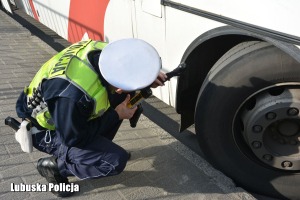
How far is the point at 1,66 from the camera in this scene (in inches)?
175

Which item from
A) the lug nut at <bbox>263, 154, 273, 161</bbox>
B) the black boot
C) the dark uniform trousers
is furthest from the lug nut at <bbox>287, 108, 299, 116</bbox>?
the black boot

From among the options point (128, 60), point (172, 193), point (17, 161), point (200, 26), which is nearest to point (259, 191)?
point (172, 193)

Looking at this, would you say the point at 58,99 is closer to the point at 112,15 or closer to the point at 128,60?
the point at 128,60

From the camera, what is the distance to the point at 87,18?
11.2 ft

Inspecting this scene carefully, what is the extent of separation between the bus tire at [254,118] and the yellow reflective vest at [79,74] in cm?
66

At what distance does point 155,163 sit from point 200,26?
1058mm

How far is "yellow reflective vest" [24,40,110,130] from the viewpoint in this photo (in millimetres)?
1913

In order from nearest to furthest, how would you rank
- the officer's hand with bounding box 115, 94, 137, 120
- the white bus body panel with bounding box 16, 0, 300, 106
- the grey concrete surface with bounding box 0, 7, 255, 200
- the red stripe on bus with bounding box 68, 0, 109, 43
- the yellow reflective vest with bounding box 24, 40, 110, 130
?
the white bus body panel with bounding box 16, 0, 300, 106
the yellow reflective vest with bounding box 24, 40, 110, 130
the officer's hand with bounding box 115, 94, 137, 120
the grey concrete surface with bounding box 0, 7, 255, 200
the red stripe on bus with bounding box 68, 0, 109, 43

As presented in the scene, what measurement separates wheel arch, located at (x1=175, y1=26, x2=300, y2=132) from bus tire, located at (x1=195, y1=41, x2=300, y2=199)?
4.6 inches

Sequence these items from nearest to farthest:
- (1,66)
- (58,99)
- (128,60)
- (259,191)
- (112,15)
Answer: (128,60), (58,99), (259,191), (112,15), (1,66)

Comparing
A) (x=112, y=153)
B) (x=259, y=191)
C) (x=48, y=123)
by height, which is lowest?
(x=259, y=191)

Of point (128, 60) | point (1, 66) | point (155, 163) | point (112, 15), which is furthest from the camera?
point (1, 66)

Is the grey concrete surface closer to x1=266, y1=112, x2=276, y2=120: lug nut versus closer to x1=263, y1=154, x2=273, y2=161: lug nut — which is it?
x1=263, y1=154, x2=273, y2=161: lug nut

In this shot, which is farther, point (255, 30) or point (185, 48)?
point (185, 48)
